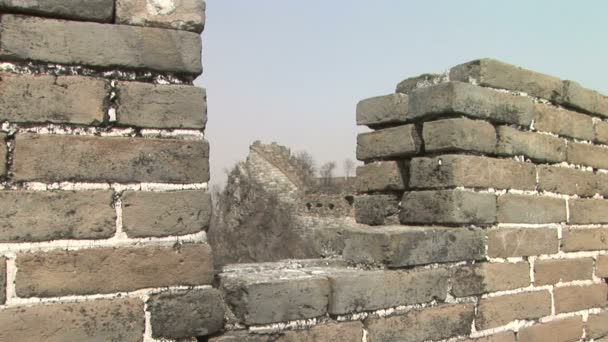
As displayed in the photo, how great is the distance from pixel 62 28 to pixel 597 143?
11.8 feet

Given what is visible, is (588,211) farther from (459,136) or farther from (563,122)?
(459,136)

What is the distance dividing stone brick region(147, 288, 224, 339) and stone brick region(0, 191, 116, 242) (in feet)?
1.04

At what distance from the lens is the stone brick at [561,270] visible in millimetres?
3686

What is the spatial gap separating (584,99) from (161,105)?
3.01 metres

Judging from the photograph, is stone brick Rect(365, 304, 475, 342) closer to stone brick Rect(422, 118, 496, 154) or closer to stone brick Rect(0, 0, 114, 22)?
stone brick Rect(422, 118, 496, 154)

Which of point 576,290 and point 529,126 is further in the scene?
point 576,290

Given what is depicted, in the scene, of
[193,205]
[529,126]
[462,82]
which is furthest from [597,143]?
[193,205]

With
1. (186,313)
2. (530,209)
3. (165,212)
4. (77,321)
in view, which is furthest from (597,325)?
(77,321)

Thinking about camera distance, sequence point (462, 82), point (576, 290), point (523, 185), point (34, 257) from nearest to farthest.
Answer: point (34, 257)
point (462, 82)
point (523, 185)
point (576, 290)

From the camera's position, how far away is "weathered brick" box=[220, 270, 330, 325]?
98.7 inches

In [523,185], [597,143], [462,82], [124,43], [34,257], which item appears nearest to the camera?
[34,257]

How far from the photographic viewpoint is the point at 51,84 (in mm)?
2094

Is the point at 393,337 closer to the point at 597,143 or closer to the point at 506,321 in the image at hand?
the point at 506,321

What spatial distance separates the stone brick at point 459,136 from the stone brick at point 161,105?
1.50 m
